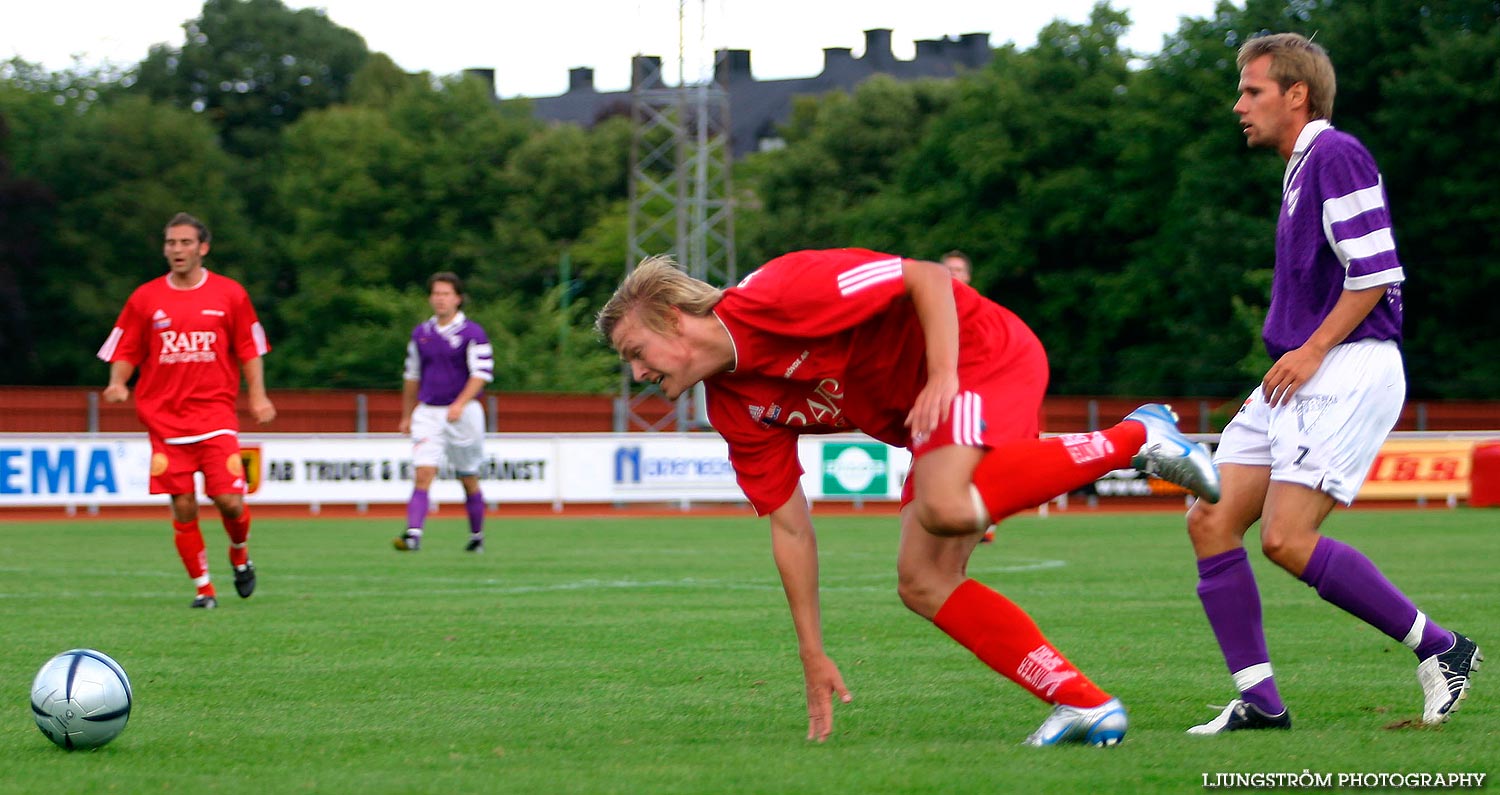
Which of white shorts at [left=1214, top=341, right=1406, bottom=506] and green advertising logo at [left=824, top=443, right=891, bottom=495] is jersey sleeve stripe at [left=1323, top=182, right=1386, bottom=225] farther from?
green advertising logo at [left=824, top=443, right=891, bottom=495]

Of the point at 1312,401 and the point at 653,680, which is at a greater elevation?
the point at 1312,401

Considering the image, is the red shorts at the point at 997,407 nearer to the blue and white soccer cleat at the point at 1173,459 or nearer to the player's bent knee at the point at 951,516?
the player's bent knee at the point at 951,516

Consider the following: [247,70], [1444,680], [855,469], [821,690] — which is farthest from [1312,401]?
[247,70]

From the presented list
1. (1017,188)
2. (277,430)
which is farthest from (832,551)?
(1017,188)

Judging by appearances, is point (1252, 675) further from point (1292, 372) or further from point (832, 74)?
point (832, 74)

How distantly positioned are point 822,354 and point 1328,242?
5.41 feet

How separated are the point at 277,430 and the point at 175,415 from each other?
2138 centimetres

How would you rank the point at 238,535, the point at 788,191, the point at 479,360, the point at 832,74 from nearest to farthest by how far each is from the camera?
the point at 238,535 → the point at 479,360 → the point at 788,191 → the point at 832,74

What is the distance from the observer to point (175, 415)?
10344 mm

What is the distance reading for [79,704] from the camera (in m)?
5.20

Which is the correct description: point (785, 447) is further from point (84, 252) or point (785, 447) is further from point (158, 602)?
point (84, 252)

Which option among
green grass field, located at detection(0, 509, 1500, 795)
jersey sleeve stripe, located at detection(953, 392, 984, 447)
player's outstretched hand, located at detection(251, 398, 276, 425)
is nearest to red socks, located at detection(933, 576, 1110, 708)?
green grass field, located at detection(0, 509, 1500, 795)

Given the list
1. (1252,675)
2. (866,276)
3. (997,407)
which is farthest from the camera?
(1252,675)

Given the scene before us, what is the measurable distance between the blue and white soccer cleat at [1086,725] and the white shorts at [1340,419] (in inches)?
37.8
